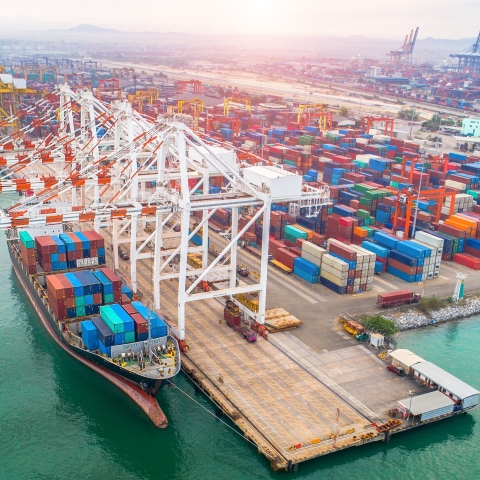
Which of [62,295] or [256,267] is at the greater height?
[62,295]

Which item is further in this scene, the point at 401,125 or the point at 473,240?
the point at 401,125

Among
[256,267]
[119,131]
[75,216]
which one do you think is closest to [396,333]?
[256,267]

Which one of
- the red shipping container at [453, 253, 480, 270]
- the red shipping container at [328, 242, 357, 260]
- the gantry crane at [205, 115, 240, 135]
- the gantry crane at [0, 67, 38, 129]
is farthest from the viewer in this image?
the gantry crane at [205, 115, 240, 135]

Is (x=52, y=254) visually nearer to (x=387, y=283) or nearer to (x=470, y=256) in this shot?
(x=387, y=283)

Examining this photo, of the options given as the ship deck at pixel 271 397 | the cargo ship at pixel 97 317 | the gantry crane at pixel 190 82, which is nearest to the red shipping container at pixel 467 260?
the ship deck at pixel 271 397

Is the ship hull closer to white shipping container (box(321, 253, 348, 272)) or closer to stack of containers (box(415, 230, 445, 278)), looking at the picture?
white shipping container (box(321, 253, 348, 272))

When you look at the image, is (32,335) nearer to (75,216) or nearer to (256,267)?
(75,216)

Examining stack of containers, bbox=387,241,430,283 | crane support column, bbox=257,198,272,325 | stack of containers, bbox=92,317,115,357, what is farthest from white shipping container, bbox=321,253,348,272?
stack of containers, bbox=92,317,115,357
